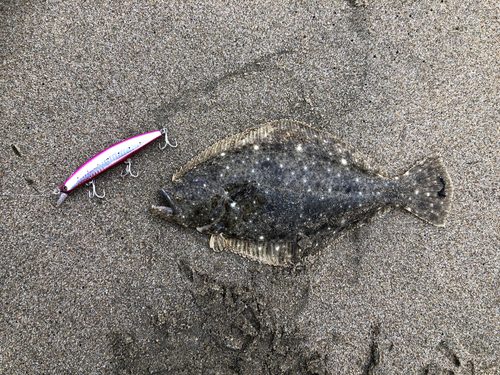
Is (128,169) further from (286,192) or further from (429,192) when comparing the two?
(429,192)

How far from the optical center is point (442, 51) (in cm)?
254

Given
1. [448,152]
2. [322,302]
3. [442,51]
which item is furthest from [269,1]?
[322,302]

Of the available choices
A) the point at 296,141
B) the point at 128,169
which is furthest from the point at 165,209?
the point at 296,141

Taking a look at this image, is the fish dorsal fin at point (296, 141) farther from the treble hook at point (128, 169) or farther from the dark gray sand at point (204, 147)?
the treble hook at point (128, 169)

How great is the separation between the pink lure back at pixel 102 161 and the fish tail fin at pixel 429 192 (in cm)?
234

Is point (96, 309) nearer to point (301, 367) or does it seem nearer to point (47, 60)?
point (301, 367)

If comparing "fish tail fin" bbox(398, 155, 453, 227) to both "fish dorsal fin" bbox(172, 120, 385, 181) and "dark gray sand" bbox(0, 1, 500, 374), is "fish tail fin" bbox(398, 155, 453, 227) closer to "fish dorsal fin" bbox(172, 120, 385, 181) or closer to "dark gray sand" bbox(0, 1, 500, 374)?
"dark gray sand" bbox(0, 1, 500, 374)

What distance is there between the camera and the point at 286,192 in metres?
2.29

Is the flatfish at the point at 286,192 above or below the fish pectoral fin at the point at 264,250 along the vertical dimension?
above

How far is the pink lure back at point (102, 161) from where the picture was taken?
233 centimetres

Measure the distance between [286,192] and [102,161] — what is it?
1.52m

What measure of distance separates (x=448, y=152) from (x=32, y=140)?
3609mm

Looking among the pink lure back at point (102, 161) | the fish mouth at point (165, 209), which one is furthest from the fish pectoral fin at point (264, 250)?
the pink lure back at point (102, 161)

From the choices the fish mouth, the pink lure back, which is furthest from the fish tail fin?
the pink lure back
